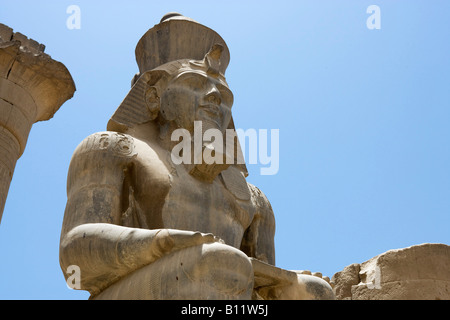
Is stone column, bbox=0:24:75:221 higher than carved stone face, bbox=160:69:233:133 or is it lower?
higher

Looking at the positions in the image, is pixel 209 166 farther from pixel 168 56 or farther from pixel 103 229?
pixel 168 56

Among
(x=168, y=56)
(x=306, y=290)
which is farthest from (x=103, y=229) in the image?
(x=168, y=56)

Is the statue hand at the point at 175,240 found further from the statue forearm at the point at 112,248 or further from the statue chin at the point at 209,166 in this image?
the statue chin at the point at 209,166

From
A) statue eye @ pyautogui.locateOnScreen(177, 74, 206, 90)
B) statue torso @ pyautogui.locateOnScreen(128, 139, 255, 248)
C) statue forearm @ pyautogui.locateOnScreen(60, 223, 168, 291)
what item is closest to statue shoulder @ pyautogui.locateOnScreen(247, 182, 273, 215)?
statue torso @ pyautogui.locateOnScreen(128, 139, 255, 248)

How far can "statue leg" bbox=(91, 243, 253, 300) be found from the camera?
3.56 m

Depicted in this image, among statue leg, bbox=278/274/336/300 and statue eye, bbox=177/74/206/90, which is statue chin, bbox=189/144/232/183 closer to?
statue eye, bbox=177/74/206/90

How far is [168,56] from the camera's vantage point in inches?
213

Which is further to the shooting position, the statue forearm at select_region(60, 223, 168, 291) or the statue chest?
the statue chest

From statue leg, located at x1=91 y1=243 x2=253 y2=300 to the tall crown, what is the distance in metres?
2.10

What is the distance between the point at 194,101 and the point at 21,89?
4.82 metres
